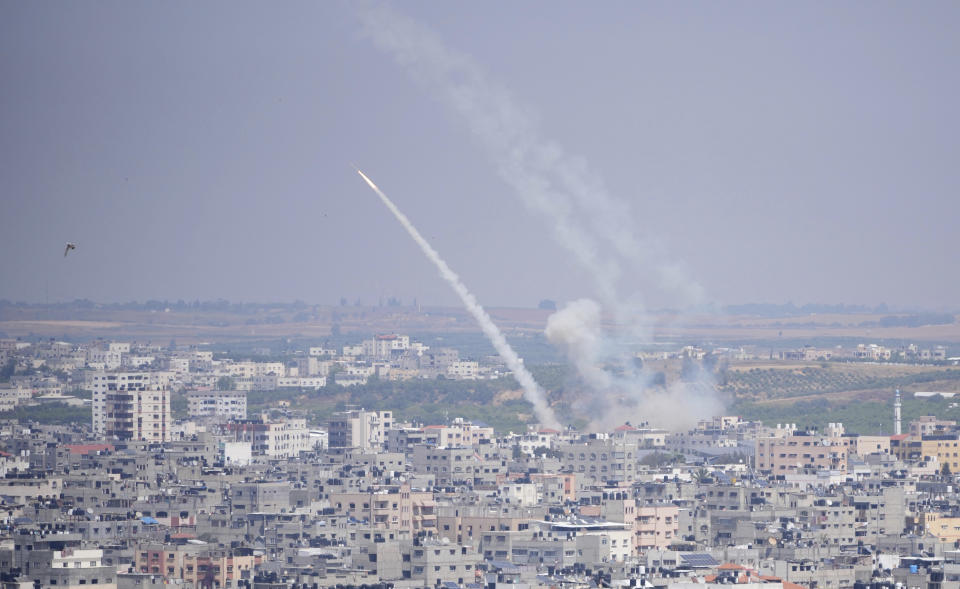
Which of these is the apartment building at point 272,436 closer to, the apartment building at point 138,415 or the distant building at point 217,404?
the apartment building at point 138,415

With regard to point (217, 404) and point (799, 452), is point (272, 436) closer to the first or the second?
point (799, 452)

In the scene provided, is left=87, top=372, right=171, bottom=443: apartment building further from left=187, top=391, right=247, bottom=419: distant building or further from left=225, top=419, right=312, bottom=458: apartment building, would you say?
left=187, top=391, right=247, bottom=419: distant building

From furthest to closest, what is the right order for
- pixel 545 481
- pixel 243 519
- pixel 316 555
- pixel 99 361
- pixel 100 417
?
pixel 99 361 → pixel 100 417 → pixel 545 481 → pixel 243 519 → pixel 316 555

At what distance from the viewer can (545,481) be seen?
82.8 m

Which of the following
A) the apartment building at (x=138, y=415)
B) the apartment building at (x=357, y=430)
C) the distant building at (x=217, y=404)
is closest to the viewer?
the apartment building at (x=357, y=430)

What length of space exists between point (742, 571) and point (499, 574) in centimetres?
556

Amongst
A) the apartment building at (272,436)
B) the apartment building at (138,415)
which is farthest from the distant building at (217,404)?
the apartment building at (272,436)

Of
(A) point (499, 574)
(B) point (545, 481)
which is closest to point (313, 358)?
(B) point (545, 481)

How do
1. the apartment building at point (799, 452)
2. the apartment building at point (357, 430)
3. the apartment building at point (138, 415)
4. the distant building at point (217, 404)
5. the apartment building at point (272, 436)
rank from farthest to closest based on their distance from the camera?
1. the distant building at point (217, 404)
2. the apartment building at point (138, 415)
3. the apartment building at point (357, 430)
4. the apartment building at point (272, 436)
5. the apartment building at point (799, 452)

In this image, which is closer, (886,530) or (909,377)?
(886,530)

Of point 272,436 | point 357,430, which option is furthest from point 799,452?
point 272,436

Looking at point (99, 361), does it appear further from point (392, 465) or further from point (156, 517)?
point (156, 517)

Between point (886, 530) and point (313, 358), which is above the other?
point (313, 358)

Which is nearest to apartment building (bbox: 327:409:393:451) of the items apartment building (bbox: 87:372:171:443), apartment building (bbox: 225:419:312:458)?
apartment building (bbox: 225:419:312:458)
